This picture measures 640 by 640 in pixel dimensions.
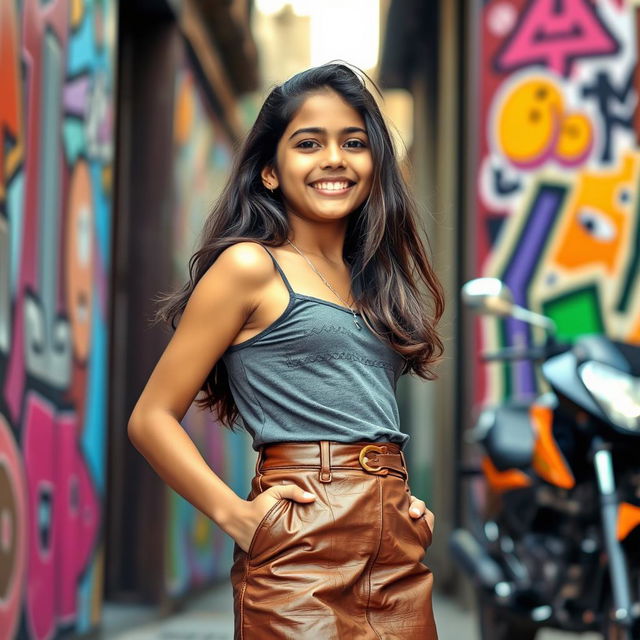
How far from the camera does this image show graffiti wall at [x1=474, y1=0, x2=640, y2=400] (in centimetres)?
682

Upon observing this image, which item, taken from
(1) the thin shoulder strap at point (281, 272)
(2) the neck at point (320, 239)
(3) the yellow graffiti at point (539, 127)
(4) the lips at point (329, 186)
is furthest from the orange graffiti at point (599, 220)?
(1) the thin shoulder strap at point (281, 272)

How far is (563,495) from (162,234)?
13.5 ft

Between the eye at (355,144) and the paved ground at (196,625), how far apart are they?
3.81m

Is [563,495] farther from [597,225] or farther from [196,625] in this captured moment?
[597,225]

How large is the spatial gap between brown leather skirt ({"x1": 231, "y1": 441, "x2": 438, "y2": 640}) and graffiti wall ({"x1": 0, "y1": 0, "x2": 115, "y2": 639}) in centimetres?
209

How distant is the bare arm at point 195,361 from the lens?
81.6 inches

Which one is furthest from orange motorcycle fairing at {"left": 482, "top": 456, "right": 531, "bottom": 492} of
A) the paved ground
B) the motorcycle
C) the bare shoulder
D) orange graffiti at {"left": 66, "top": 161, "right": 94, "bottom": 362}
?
the bare shoulder

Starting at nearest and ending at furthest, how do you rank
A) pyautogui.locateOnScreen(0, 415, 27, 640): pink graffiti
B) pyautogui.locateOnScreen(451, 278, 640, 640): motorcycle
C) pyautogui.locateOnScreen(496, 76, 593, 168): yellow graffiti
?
1. pyautogui.locateOnScreen(451, 278, 640, 640): motorcycle
2. pyautogui.locateOnScreen(0, 415, 27, 640): pink graffiti
3. pyautogui.locateOnScreen(496, 76, 593, 168): yellow graffiti

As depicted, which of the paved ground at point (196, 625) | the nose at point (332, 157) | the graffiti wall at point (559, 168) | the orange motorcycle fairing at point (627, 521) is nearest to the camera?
the nose at point (332, 157)

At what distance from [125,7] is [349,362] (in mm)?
5553

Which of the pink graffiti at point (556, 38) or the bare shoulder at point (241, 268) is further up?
the pink graffiti at point (556, 38)

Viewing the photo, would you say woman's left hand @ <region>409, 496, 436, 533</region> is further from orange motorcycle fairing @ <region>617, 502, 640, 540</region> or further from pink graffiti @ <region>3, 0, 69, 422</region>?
pink graffiti @ <region>3, 0, 69, 422</region>

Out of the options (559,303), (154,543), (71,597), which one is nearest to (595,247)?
(559,303)

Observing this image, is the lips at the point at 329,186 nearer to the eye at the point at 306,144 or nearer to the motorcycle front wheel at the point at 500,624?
the eye at the point at 306,144
